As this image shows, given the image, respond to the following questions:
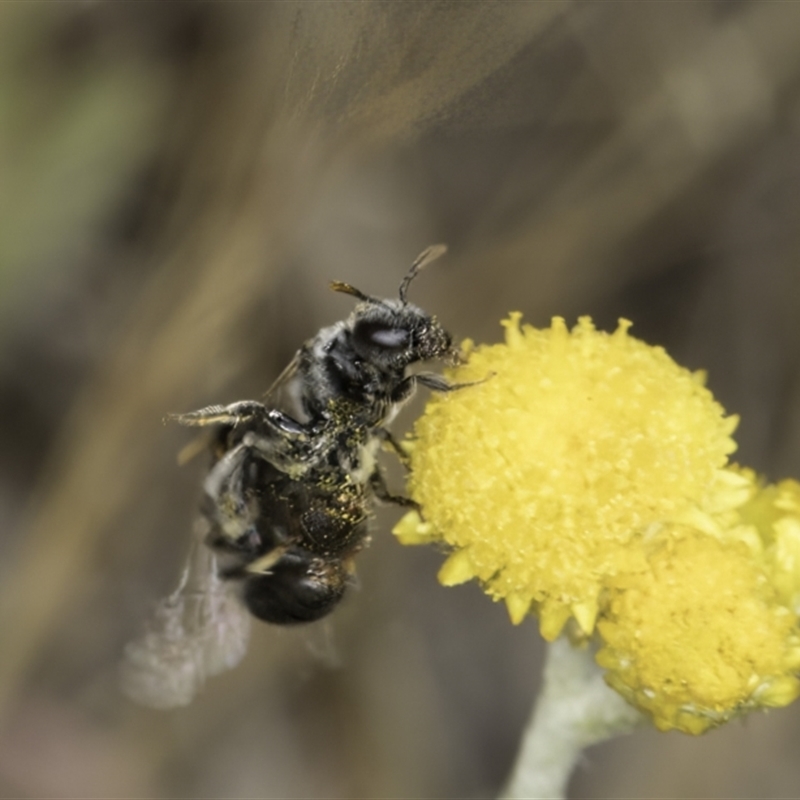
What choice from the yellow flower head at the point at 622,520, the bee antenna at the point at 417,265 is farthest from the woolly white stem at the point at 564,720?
the bee antenna at the point at 417,265

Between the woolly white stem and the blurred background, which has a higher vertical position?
the blurred background

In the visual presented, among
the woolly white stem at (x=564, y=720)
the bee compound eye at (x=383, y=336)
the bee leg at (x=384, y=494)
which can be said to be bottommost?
the woolly white stem at (x=564, y=720)

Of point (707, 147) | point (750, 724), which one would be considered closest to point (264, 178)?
point (707, 147)

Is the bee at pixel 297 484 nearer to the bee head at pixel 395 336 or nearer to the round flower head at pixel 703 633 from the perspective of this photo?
the bee head at pixel 395 336

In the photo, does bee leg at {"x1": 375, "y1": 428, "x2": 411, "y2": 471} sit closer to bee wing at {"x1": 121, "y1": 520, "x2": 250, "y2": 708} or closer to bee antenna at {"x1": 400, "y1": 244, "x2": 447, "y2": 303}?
bee antenna at {"x1": 400, "y1": 244, "x2": 447, "y2": 303}

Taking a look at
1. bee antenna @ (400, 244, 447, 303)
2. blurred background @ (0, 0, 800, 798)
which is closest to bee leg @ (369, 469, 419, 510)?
bee antenna @ (400, 244, 447, 303)

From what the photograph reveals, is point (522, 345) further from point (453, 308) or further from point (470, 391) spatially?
point (453, 308)

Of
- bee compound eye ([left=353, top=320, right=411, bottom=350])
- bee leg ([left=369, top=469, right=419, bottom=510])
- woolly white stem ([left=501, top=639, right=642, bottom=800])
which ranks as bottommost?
woolly white stem ([left=501, top=639, right=642, bottom=800])

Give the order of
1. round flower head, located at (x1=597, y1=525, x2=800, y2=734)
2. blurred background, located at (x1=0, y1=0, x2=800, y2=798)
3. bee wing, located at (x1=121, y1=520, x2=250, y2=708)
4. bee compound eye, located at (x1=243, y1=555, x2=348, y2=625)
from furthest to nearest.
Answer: blurred background, located at (x1=0, y1=0, x2=800, y2=798)
bee wing, located at (x1=121, y1=520, x2=250, y2=708)
bee compound eye, located at (x1=243, y1=555, x2=348, y2=625)
round flower head, located at (x1=597, y1=525, x2=800, y2=734)
